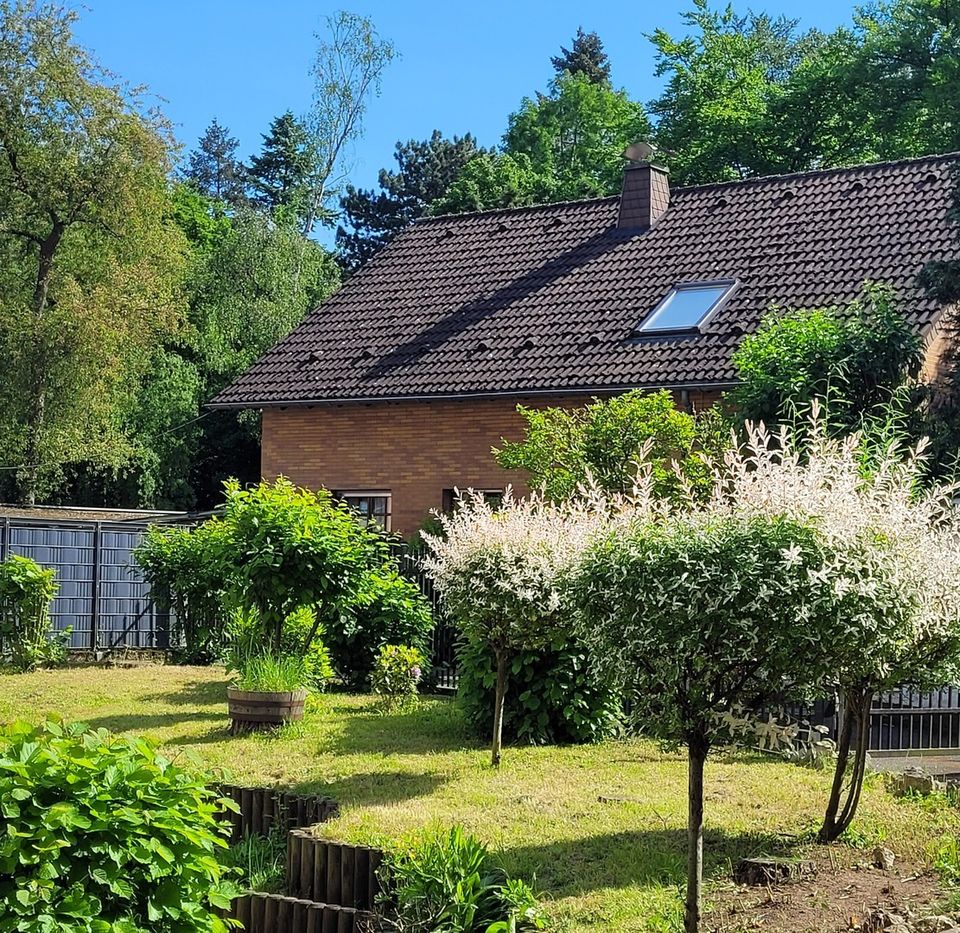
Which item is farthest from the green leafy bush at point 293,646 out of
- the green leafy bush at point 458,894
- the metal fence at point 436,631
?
the green leafy bush at point 458,894

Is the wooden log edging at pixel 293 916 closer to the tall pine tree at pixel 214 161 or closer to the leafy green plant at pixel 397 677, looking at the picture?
the leafy green plant at pixel 397 677

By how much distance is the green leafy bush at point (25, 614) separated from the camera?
19500mm

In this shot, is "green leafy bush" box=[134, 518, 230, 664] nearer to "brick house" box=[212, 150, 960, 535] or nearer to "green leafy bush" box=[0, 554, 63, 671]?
"green leafy bush" box=[0, 554, 63, 671]

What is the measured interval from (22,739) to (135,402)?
38.8m

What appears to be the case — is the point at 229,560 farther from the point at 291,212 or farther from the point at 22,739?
the point at 291,212

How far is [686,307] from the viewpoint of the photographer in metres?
22.0

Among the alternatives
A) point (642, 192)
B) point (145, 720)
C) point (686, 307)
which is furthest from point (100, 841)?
point (642, 192)

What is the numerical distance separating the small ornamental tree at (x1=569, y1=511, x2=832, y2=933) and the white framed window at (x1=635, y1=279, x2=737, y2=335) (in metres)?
13.9

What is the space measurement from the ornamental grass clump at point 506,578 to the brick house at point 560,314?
873 cm

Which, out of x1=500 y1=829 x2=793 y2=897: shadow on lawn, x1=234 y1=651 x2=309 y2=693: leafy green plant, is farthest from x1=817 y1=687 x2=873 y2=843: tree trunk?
x1=234 y1=651 x2=309 y2=693: leafy green plant

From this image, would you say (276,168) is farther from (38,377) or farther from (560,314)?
(560,314)

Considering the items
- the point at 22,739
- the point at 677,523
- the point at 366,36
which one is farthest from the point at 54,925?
the point at 366,36

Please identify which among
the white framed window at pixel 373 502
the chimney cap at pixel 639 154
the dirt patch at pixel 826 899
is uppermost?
the chimney cap at pixel 639 154

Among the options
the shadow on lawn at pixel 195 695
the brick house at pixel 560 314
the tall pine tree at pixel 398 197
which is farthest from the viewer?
the tall pine tree at pixel 398 197
